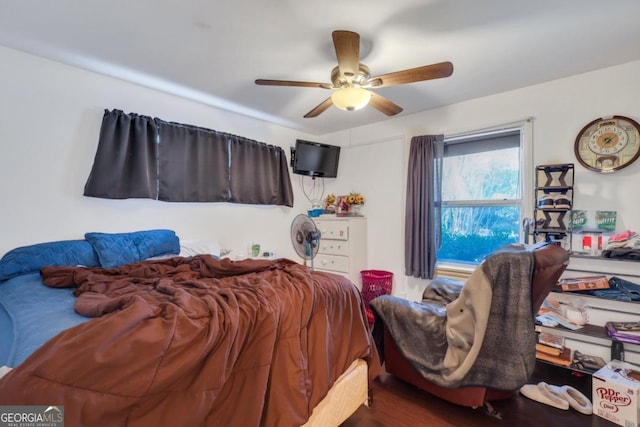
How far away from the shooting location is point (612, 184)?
2.29m

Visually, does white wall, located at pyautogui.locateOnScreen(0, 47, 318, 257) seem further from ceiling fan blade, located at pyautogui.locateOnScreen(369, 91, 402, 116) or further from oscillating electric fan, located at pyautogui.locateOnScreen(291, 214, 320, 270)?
ceiling fan blade, located at pyautogui.locateOnScreen(369, 91, 402, 116)

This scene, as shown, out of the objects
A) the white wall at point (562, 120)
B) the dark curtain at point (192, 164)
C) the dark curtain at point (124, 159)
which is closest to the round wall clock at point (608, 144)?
the white wall at point (562, 120)

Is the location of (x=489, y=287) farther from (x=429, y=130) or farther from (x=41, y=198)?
(x=41, y=198)

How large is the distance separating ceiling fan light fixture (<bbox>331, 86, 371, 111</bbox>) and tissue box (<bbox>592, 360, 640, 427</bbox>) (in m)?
2.28

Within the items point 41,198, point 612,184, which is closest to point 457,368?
point 612,184

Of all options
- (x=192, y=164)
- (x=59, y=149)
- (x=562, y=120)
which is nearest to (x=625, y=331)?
(x=562, y=120)

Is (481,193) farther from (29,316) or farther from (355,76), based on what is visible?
(29,316)

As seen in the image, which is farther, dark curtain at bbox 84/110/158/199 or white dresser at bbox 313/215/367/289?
white dresser at bbox 313/215/367/289

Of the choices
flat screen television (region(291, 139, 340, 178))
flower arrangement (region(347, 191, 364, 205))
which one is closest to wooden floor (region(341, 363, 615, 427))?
flower arrangement (region(347, 191, 364, 205))

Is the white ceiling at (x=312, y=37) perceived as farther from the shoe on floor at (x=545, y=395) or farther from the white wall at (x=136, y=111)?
the shoe on floor at (x=545, y=395)

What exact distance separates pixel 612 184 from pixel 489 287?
1.78 m

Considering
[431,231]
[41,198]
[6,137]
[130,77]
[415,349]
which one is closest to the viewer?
[415,349]

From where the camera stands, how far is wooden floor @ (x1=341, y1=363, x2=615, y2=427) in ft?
5.44

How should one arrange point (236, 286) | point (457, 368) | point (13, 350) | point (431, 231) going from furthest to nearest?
1. point (431, 231)
2. point (457, 368)
3. point (236, 286)
4. point (13, 350)
